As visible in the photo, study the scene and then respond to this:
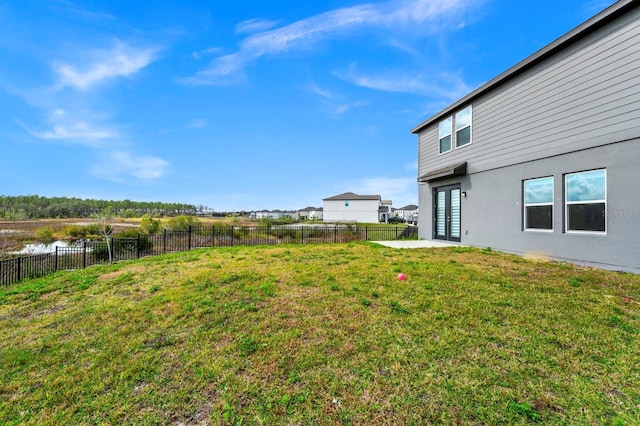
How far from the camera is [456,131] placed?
1084cm

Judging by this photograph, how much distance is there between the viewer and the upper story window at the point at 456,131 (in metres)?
10.3

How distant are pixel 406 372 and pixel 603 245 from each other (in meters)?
6.70

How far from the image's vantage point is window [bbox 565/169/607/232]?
20.2ft

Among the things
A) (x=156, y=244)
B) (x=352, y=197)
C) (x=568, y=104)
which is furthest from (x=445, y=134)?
(x=352, y=197)

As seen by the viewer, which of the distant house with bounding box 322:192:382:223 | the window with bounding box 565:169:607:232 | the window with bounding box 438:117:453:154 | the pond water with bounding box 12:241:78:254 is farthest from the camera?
the distant house with bounding box 322:192:382:223

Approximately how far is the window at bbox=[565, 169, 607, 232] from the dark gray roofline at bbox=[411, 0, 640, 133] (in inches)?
130

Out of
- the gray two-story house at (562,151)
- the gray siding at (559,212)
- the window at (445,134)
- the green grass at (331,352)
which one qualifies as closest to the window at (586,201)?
the gray two-story house at (562,151)

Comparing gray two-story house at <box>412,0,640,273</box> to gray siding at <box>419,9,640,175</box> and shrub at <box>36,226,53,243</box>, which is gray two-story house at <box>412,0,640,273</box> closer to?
gray siding at <box>419,9,640,175</box>

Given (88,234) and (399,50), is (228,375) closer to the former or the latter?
(399,50)

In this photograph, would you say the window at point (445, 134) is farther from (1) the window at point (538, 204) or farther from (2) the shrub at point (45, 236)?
(2) the shrub at point (45, 236)

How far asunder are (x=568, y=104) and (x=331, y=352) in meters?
8.49

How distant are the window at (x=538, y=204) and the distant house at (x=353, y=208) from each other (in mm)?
37681

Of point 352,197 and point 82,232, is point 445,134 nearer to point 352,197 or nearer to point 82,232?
point 82,232

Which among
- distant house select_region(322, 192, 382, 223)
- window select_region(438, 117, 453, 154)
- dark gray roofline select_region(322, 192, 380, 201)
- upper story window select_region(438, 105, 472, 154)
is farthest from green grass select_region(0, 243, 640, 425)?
dark gray roofline select_region(322, 192, 380, 201)
